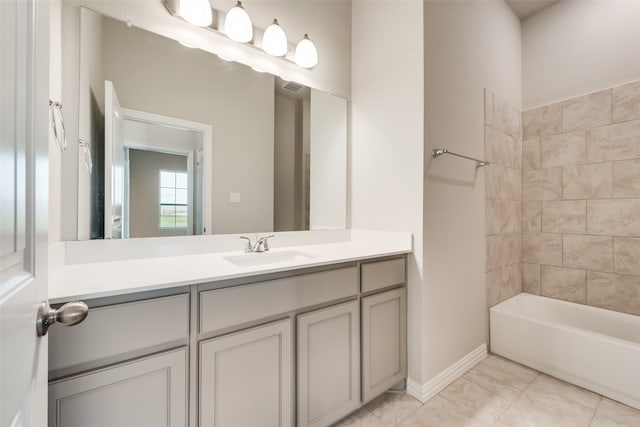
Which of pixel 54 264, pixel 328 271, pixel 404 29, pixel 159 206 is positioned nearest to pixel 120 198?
pixel 159 206

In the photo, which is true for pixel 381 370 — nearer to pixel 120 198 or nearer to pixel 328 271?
pixel 328 271

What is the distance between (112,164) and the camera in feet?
4.18

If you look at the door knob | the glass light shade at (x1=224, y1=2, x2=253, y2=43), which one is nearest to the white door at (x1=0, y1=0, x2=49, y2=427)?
the door knob

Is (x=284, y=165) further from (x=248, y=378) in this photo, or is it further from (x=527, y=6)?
(x=527, y=6)

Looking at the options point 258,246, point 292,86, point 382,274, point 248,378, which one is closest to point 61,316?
point 248,378

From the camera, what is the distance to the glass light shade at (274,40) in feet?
5.53

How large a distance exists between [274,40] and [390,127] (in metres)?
0.89

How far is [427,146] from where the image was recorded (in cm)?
164

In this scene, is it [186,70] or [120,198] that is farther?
[186,70]

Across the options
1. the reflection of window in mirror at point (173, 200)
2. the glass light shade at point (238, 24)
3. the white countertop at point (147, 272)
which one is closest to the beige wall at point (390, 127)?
the white countertop at point (147, 272)

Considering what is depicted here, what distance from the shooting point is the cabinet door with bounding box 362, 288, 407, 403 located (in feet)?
4.85

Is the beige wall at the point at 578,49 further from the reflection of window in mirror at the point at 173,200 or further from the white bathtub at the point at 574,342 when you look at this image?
the reflection of window in mirror at the point at 173,200

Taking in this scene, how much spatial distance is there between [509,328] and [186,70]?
2.68 metres

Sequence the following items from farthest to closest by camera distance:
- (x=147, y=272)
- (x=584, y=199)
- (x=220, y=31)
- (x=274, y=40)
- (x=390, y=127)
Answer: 1. (x=584, y=199)
2. (x=390, y=127)
3. (x=274, y=40)
4. (x=220, y=31)
5. (x=147, y=272)
